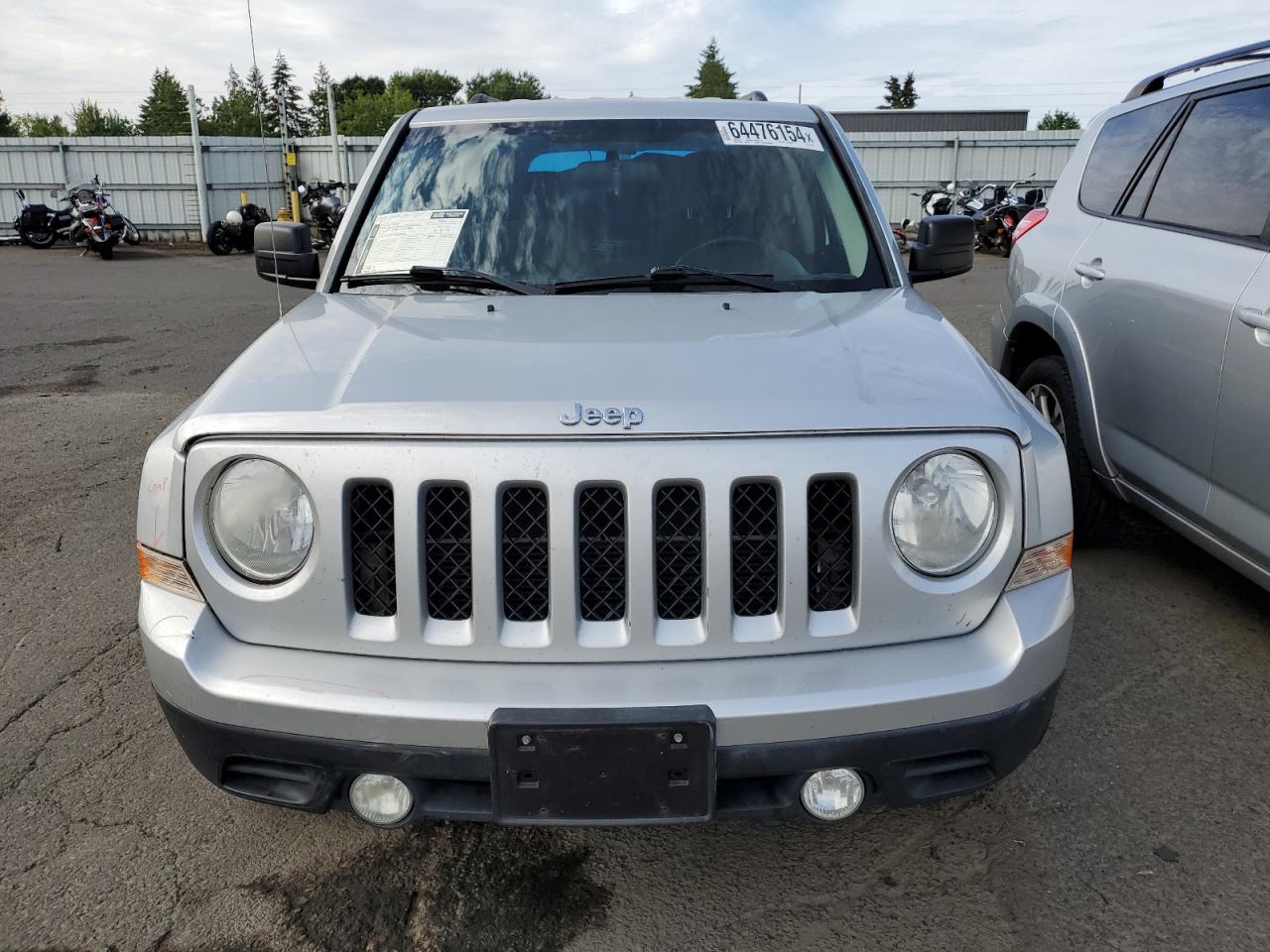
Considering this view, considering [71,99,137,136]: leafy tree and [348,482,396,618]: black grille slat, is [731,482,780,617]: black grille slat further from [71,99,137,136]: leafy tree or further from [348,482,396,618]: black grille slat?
[71,99,137,136]: leafy tree

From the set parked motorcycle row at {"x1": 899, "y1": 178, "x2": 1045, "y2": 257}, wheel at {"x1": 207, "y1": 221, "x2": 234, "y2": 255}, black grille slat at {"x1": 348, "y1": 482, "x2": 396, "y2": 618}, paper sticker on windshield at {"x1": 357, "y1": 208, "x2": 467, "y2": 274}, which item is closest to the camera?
black grille slat at {"x1": 348, "y1": 482, "x2": 396, "y2": 618}

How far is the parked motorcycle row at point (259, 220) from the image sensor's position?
2091 cm

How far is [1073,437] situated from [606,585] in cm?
277

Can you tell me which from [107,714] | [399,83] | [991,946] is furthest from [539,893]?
[399,83]

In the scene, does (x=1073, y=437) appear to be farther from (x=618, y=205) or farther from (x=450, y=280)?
(x=450, y=280)

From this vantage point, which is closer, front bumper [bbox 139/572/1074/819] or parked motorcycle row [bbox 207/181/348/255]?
front bumper [bbox 139/572/1074/819]

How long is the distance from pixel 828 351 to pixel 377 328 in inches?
42.4

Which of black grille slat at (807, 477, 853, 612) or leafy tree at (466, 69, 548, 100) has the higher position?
leafy tree at (466, 69, 548, 100)

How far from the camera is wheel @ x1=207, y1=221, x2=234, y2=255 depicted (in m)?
20.9

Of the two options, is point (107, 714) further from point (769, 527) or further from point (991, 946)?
point (991, 946)

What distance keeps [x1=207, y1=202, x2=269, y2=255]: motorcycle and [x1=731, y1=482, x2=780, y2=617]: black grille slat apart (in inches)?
826

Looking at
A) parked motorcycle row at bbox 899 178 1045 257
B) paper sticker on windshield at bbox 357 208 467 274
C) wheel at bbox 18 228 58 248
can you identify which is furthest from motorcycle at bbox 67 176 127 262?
paper sticker on windshield at bbox 357 208 467 274

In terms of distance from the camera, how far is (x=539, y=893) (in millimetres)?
2279

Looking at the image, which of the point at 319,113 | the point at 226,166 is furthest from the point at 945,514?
the point at 319,113
